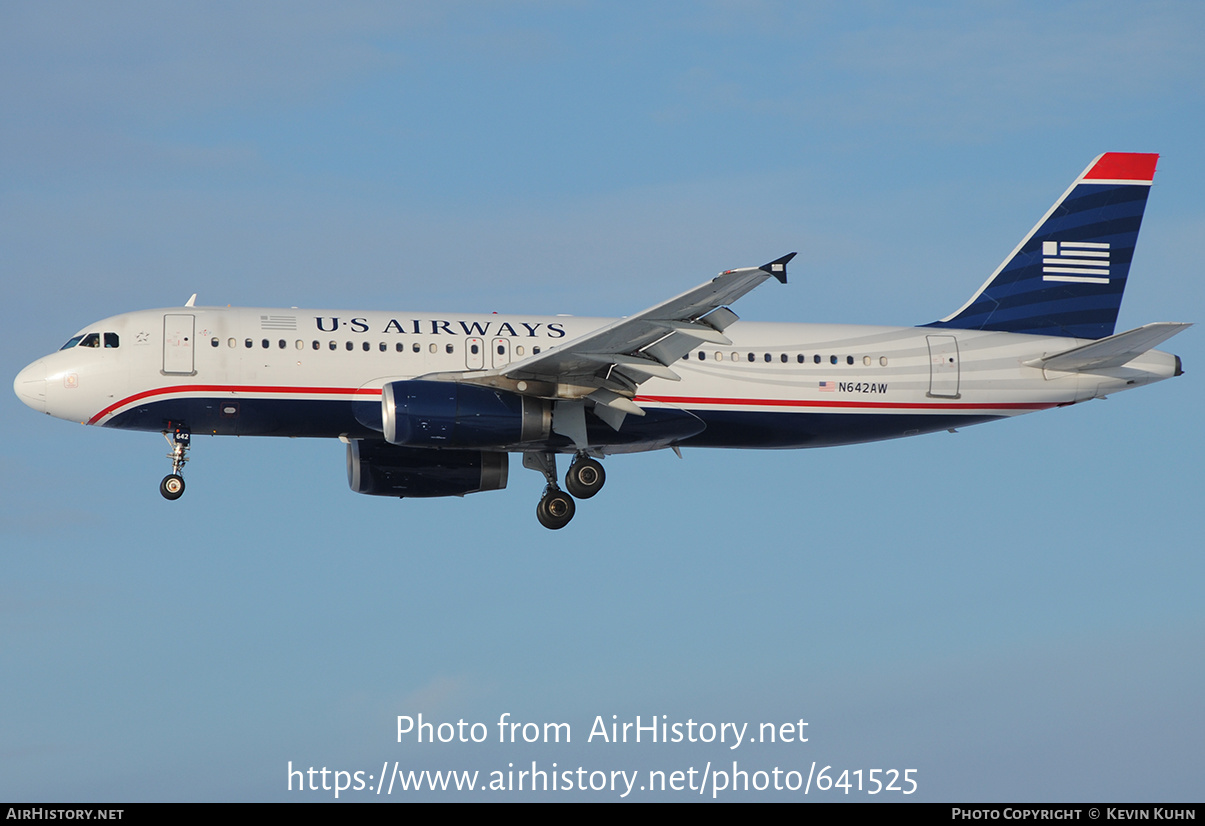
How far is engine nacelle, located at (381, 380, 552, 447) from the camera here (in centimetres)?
3209

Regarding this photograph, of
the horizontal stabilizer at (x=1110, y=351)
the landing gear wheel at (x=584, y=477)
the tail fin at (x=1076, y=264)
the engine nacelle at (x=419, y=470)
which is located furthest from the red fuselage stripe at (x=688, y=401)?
the engine nacelle at (x=419, y=470)

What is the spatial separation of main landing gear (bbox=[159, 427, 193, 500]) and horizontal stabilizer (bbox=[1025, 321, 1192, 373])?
66.4ft

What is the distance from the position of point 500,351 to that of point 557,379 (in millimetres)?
1886

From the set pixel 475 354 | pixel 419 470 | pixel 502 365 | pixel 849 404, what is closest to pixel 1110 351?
pixel 849 404

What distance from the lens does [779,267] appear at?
27031 mm

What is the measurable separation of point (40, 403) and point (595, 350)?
41.2ft

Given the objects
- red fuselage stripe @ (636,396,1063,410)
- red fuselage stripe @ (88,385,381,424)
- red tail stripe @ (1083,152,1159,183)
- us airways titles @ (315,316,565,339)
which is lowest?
red fuselage stripe @ (636,396,1063,410)

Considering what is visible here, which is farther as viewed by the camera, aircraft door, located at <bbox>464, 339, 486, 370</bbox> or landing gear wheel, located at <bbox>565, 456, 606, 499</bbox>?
landing gear wheel, located at <bbox>565, 456, 606, 499</bbox>

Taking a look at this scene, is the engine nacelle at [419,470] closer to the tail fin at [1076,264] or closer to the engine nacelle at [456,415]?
the engine nacelle at [456,415]

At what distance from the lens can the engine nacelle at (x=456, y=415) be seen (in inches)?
1264

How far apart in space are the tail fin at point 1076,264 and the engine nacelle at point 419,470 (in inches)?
460

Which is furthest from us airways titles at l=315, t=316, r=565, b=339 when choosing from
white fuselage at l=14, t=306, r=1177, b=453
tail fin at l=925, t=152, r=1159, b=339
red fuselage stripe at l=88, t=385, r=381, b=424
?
tail fin at l=925, t=152, r=1159, b=339

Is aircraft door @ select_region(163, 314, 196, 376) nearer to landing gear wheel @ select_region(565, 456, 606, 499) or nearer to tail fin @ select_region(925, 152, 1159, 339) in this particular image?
landing gear wheel @ select_region(565, 456, 606, 499)

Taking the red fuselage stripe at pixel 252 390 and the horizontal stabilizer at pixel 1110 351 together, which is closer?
the red fuselage stripe at pixel 252 390
